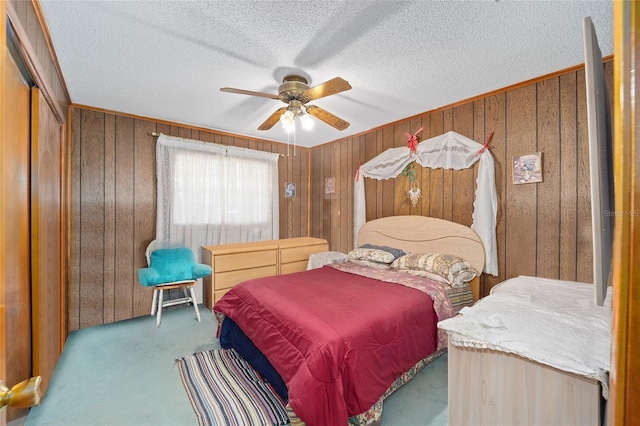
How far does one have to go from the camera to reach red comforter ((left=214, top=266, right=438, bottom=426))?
1.44 metres

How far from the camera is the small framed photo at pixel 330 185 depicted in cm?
455

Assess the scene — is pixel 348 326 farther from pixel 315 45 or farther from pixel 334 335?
pixel 315 45

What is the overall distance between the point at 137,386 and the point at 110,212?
208cm

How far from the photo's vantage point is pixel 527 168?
2.46 m

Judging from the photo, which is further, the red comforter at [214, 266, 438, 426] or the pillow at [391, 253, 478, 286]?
the pillow at [391, 253, 478, 286]

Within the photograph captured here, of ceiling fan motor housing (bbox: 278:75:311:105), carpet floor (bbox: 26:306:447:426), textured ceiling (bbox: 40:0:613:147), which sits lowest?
carpet floor (bbox: 26:306:447:426)

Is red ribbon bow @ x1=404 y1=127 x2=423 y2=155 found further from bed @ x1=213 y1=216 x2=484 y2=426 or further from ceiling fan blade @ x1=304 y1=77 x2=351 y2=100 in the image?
ceiling fan blade @ x1=304 y1=77 x2=351 y2=100

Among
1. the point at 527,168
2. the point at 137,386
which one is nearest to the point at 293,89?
the point at 527,168

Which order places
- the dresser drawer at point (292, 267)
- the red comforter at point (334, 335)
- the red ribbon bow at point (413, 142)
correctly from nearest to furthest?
the red comforter at point (334, 335) < the red ribbon bow at point (413, 142) < the dresser drawer at point (292, 267)

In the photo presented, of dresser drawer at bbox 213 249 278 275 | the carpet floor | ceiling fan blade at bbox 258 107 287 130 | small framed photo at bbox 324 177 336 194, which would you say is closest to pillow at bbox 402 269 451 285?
the carpet floor

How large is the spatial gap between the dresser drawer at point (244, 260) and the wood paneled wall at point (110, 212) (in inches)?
38.8

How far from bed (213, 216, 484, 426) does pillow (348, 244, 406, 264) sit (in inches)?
1.8

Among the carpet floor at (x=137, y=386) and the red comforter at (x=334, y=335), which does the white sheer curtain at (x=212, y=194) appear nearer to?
the carpet floor at (x=137, y=386)

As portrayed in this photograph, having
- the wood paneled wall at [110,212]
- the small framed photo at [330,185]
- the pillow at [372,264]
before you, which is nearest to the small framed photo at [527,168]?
the pillow at [372,264]
